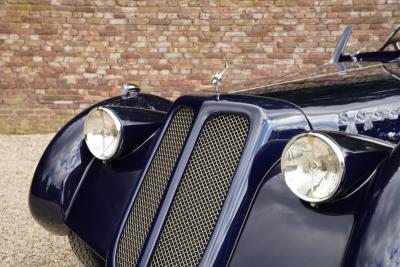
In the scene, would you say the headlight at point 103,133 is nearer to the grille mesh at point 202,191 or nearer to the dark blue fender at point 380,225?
the grille mesh at point 202,191

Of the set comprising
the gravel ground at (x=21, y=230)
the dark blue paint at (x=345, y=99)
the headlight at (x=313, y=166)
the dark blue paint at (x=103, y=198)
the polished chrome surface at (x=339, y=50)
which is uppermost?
the polished chrome surface at (x=339, y=50)

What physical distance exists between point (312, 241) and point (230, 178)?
0.36m

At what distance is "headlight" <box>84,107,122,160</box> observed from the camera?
2.76m

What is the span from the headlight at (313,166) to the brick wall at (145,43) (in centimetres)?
588

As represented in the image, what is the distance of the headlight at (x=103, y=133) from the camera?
2.76 metres

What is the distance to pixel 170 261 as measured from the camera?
2.08 meters

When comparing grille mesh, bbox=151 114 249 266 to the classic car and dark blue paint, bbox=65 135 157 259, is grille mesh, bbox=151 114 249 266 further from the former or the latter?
dark blue paint, bbox=65 135 157 259

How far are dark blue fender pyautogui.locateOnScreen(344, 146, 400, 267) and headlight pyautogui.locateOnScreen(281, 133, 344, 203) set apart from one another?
12cm

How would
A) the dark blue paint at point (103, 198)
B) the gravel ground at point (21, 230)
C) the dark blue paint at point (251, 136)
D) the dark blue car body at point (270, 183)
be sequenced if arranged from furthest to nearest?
the gravel ground at point (21, 230)
the dark blue paint at point (103, 198)
the dark blue paint at point (251, 136)
the dark blue car body at point (270, 183)

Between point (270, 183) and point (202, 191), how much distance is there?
25cm

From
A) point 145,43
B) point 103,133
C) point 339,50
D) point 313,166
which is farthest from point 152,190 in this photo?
point 145,43

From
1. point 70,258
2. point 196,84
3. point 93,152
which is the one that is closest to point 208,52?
point 196,84

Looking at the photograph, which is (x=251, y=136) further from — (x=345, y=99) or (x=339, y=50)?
(x=339, y=50)

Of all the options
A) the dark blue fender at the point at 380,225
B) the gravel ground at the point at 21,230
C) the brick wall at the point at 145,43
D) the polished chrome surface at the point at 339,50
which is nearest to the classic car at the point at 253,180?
the dark blue fender at the point at 380,225
